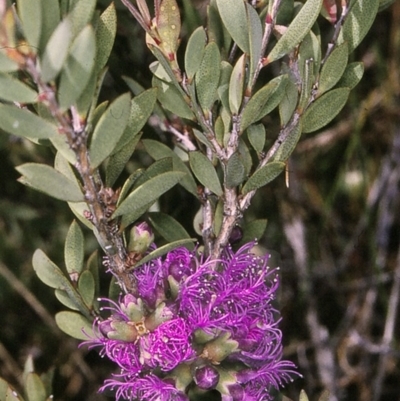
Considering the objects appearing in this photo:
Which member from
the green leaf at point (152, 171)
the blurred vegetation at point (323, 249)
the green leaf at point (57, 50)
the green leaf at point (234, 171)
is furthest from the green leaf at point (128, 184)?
the blurred vegetation at point (323, 249)

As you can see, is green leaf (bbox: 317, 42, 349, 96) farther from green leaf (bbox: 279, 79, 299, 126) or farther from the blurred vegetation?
the blurred vegetation

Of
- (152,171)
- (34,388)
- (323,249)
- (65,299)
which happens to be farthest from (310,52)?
(323,249)

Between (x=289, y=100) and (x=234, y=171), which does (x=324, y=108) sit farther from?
(x=234, y=171)

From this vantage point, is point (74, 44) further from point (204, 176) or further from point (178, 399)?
point (178, 399)

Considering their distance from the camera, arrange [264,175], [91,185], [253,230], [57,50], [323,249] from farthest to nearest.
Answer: [323,249] < [253,230] < [264,175] < [91,185] < [57,50]

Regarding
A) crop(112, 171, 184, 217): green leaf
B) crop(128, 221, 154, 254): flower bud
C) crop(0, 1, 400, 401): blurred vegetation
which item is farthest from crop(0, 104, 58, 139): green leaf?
crop(0, 1, 400, 401): blurred vegetation

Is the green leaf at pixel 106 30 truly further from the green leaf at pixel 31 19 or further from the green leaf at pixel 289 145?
the green leaf at pixel 289 145

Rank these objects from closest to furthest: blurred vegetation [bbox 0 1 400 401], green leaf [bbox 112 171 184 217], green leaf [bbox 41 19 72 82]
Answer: green leaf [bbox 41 19 72 82] → green leaf [bbox 112 171 184 217] → blurred vegetation [bbox 0 1 400 401]

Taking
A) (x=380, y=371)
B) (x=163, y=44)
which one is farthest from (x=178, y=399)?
(x=380, y=371)
